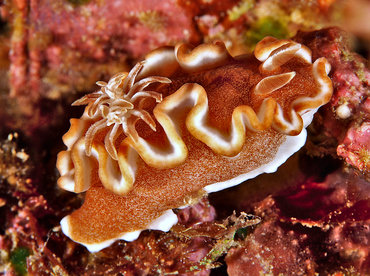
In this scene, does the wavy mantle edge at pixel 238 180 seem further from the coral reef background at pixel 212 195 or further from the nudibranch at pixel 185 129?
the coral reef background at pixel 212 195

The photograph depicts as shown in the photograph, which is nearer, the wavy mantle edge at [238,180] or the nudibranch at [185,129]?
the nudibranch at [185,129]

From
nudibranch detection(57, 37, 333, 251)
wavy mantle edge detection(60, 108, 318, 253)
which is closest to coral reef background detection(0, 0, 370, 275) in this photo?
wavy mantle edge detection(60, 108, 318, 253)

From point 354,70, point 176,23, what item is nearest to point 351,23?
point 354,70

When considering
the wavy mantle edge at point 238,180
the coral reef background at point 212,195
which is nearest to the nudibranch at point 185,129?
the wavy mantle edge at point 238,180

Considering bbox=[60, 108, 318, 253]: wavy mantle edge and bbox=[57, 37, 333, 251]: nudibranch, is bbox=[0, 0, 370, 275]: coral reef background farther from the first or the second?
bbox=[57, 37, 333, 251]: nudibranch

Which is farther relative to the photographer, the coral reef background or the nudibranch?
the coral reef background

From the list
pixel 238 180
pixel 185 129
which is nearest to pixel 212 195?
pixel 238 180
